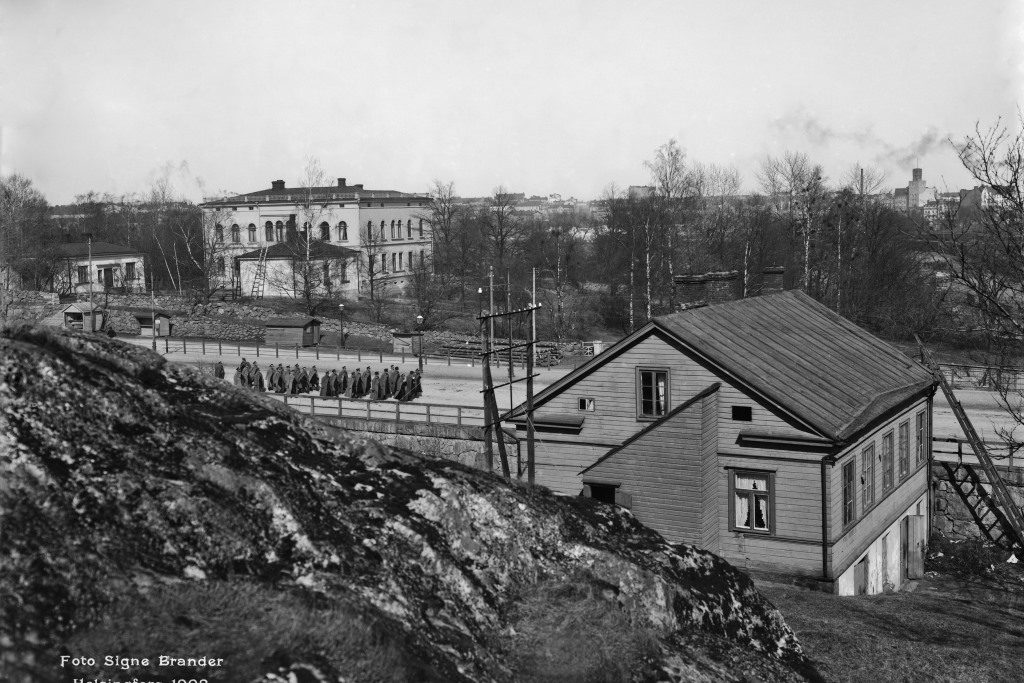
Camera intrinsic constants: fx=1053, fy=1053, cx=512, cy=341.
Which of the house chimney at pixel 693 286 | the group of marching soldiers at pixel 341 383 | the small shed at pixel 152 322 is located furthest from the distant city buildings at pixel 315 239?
the house chimney at pixel 693 286

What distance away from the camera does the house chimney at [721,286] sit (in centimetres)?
2636

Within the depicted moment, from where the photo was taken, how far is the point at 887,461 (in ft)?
73.3

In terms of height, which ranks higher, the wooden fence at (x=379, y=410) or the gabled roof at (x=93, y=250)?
the gabled roof at (x=93, y=250)

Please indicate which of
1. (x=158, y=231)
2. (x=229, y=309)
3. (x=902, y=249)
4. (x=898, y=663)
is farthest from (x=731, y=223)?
(x=898, y=663)

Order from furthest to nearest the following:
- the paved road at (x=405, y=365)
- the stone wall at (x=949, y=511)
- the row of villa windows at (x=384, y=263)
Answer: the row of villa windows at (x=384, y=263) → the paved road at (x=405, y=365) → the stone wall at (x=949, y=511)

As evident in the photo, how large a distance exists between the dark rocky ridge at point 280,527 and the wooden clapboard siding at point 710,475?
11.9 metres

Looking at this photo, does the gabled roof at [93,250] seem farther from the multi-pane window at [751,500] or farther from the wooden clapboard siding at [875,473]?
the multi-pane window at [751,500]

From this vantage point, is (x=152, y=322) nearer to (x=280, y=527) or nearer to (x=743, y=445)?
(x=743, y=445)

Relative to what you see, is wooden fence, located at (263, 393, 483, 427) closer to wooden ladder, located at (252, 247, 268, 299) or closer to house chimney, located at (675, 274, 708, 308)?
house chimney, located at (675, 274, 708, 308)

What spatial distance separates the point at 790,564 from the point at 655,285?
43.9 m

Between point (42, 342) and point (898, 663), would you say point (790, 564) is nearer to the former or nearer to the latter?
point (898, 663)

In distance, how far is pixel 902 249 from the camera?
2498 inches

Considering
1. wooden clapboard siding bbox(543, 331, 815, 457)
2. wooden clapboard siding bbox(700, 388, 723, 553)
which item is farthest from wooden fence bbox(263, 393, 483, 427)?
wooden clapboard siding bbox(700, 388, 723, 553)

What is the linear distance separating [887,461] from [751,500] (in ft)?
13.9
